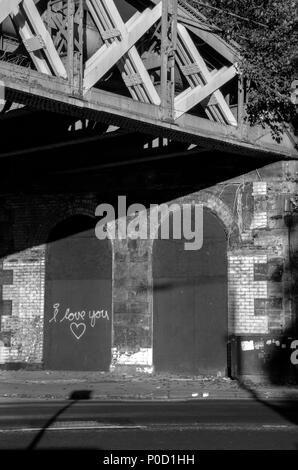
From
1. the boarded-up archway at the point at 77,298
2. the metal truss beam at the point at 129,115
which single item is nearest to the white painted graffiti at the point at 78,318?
the boarded-up archway at the point at 77,298

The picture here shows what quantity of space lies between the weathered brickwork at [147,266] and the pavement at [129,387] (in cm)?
81

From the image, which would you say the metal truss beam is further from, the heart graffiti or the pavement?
the heart graffiti

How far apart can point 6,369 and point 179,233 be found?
6.03 metres

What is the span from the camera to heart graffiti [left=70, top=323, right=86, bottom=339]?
63.1 feet

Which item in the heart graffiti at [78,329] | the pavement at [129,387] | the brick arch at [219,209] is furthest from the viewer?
the heart graffiti at [78,329]

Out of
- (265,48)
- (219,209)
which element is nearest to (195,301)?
(219,209)

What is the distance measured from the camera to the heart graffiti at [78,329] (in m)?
19.2

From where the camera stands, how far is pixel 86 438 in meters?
9.40

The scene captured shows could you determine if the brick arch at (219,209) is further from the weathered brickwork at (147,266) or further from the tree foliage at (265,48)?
the tree foliage at (265,48)

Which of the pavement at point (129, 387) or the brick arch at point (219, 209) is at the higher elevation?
the brick arch at point (219, 209)

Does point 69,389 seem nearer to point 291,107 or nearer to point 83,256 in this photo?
point 83,256

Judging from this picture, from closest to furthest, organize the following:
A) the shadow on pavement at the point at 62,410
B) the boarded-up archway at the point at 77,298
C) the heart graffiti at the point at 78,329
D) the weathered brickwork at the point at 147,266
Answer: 1. the shadow on pavement at the point at 62,410
2. the weathered brickwork at the point at 147,266
3. the boarded-up archway at the point at 77,298
4. the heart graffiti at the point at 78,329

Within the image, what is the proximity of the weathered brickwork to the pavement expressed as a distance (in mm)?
808
